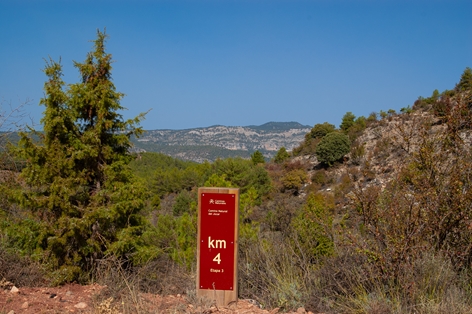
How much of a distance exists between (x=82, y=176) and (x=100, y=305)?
4.09 metres

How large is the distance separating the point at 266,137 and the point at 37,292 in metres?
105

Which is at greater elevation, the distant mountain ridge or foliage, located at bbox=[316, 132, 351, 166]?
the distant mountain ridge

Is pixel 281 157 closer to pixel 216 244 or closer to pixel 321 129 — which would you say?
pixel 321 129

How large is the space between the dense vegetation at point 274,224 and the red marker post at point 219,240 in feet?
1.58


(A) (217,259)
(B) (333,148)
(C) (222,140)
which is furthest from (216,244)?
(C) (222,140)

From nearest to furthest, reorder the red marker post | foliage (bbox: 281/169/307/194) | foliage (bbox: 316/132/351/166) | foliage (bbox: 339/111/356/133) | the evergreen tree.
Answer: the red marker post → the evergreen tree → foliage (bbox: 281/169/307/194) → foliage (bbox: 316/132/351/166) → foliage (bbox: 339/111/356/133)

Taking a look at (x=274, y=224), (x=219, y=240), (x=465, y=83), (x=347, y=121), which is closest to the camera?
(x=219, y=240)

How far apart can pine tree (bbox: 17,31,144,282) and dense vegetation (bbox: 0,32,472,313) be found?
0.07ft

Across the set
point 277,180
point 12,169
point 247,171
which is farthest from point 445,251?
point 277,180

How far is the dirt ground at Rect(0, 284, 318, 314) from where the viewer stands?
3848mm

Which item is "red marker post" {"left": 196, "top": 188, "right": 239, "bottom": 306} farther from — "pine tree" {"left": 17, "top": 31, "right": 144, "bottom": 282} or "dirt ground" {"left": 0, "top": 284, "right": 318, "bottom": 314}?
"pine tree" {"left": 17, "top": 31, "right": 144, "bottom": 282}

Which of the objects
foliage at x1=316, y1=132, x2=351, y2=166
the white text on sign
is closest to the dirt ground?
the white text on sign

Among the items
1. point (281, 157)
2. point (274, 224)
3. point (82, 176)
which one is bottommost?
point (274, 224)

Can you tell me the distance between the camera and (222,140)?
374ft
